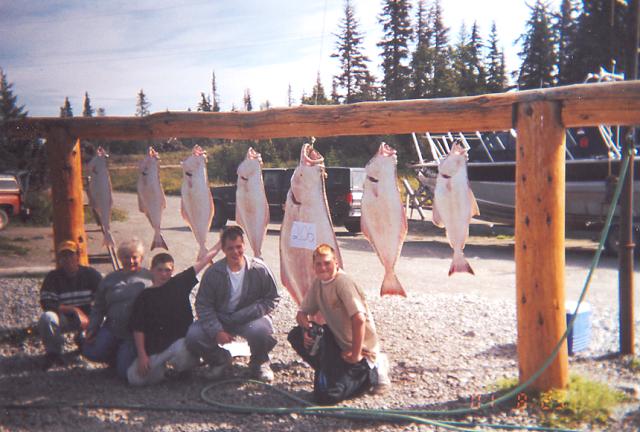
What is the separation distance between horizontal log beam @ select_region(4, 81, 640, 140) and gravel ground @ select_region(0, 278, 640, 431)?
1.91m

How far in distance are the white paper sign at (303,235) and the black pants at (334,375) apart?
1.99 feet

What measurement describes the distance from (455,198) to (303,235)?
3.66 ft

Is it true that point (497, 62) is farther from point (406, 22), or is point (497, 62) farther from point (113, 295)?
point (113, 295)

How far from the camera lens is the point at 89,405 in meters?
3.90

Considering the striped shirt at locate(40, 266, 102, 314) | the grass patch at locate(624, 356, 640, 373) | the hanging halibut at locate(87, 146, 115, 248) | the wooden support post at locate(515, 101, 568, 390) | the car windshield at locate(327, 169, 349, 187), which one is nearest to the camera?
the wooden support post at locate(515, 101, 568, 390)

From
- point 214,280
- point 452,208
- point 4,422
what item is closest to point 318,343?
point 214,280

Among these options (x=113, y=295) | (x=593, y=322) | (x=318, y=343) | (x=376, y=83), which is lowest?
(x=593, y=322)

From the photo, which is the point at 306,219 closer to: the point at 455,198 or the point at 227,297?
the point at 227,297

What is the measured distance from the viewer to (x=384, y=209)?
3.96 m

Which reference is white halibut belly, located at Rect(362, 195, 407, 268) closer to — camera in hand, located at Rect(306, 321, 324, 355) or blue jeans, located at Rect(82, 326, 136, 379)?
camera in hand, located at Rect(306, 321, 324, 355)

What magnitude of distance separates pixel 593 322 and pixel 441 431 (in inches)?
142

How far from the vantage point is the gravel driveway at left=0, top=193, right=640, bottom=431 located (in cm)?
366

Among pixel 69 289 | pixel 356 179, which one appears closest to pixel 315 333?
pixel 69 289

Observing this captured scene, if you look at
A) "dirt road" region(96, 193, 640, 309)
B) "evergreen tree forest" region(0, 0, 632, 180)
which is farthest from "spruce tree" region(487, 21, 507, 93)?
"dirt road" region(96, 193, 640, 309)
